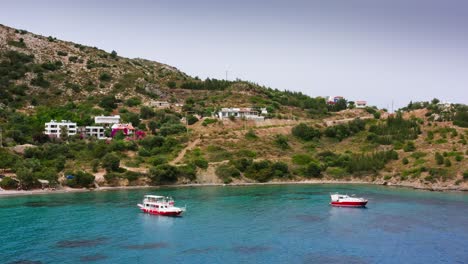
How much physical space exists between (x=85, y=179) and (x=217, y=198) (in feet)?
90.0

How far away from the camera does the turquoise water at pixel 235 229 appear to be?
61.8 metres

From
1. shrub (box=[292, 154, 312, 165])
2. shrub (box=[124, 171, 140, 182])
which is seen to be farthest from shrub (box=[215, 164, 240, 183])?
shrub (box=[124, 171, 140, 182])

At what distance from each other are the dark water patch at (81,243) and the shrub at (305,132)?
294ft

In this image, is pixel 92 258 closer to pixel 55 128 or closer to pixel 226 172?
pixel 226 172

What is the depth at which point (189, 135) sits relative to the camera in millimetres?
141125

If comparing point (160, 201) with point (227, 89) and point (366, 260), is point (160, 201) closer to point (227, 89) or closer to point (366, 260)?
point (366, 260)

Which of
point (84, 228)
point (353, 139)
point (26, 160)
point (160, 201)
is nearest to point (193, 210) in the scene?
point (160, 201)

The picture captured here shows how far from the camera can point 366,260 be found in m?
60.7

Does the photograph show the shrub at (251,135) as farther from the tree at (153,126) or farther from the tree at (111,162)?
the tree at (111,162)

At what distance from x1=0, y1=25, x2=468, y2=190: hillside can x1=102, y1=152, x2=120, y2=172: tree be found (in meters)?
0.22

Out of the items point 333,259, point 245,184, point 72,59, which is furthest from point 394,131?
point 72,59

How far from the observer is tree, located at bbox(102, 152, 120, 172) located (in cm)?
11525

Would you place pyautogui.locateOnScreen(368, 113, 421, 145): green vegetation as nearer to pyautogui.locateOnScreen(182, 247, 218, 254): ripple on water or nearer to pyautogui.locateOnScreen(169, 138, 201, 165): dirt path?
pyautogui.locateOnScreen(169, 138, 201, 165): dirt path

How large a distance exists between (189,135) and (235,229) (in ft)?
224
